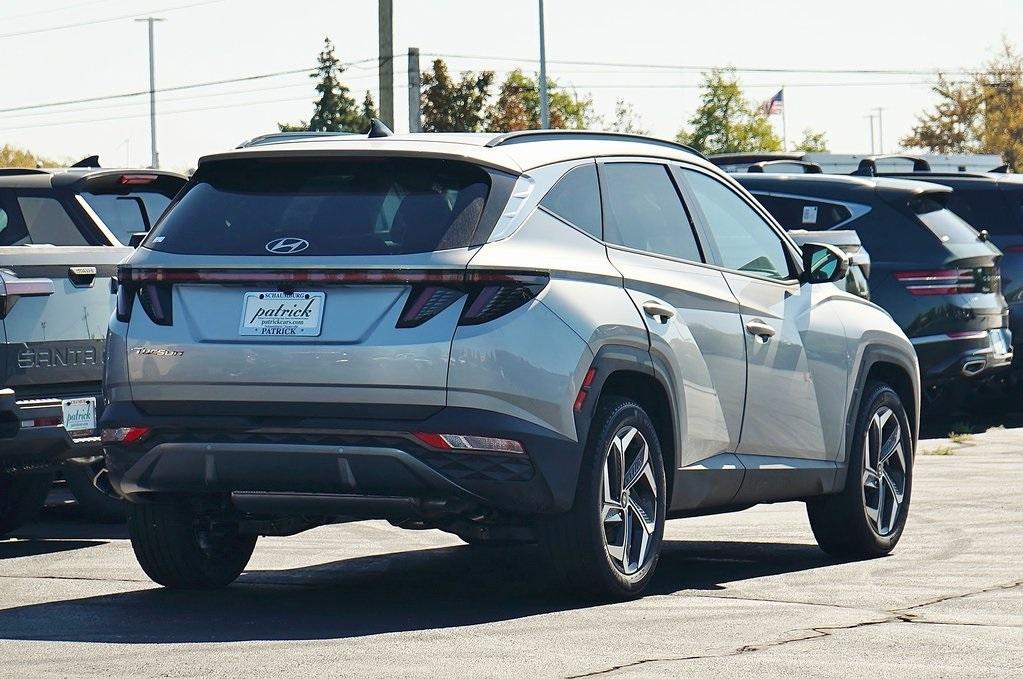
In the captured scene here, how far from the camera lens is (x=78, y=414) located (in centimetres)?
942

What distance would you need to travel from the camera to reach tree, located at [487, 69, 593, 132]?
80375 millimetres

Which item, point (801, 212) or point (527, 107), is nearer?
point (801, 212)

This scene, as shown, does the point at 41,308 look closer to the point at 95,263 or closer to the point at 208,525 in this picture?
the point at 95,263

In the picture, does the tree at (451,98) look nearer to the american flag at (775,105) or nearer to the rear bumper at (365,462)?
the american flag at (775,105)

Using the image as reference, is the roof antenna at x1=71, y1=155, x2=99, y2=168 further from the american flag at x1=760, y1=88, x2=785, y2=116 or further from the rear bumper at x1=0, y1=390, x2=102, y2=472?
the american flag at x1=760, y1=88, x2=785, y2=116

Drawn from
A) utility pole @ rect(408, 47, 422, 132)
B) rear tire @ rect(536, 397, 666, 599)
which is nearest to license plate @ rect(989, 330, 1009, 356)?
rear tire @ rect(536, 397, 666, 599)

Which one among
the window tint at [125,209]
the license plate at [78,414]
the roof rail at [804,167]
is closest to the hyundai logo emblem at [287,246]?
the license plate at [78,414]

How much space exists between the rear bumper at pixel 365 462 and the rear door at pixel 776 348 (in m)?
1.59

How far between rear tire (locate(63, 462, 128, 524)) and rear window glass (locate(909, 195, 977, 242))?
680 cm

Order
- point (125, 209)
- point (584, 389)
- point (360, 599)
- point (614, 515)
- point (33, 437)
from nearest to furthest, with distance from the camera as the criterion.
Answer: point (584, 389) < point (614, 515) < point (360, 599) < point (33, 437) < point (125, 209)

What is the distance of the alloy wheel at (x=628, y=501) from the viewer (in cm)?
710

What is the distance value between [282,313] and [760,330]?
232cm

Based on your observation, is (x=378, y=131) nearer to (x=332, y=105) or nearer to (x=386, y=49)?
(x=386, y=49)

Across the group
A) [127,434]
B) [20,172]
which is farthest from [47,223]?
[127,434]
